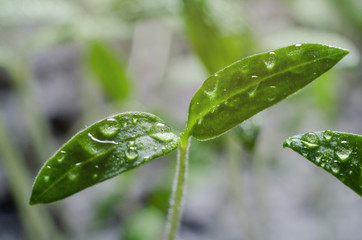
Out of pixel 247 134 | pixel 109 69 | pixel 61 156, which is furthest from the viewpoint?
pixel 109 69

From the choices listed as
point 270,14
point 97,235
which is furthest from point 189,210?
point 270,14

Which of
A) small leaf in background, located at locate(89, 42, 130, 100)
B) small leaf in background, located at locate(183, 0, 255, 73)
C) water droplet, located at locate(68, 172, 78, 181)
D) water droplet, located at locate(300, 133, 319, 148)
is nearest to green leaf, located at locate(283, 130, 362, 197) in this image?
water droplet, located at locate(300, 133, 319, 148)

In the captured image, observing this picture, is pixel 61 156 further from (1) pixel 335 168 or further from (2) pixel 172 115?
(2) pixel 172 115

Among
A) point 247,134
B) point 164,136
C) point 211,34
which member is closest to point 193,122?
point 164,136

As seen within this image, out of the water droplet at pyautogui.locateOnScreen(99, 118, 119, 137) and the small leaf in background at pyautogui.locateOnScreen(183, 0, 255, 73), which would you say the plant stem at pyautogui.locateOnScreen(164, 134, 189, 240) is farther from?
the small leaf in background at pyautogui.locateOnScreen(183, 0, 255, 73)

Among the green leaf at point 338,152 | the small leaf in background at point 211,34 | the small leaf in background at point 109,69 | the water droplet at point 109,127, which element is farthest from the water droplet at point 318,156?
the small leaf in background at point 109,69
